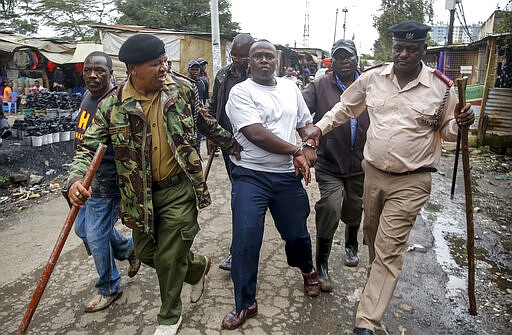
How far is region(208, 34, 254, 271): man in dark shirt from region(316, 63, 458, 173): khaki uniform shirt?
1.34m

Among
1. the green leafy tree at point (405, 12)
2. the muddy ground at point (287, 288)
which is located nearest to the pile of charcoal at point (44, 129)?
the muddy ground at point (287, 288)

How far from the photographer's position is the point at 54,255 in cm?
211

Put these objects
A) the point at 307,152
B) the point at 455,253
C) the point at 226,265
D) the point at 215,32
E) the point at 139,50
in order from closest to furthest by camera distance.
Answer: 1. the point at 139,50
2. the point at 307,152
3. the point at 226,265
4. the point at 455,253
5. the point at 215,32

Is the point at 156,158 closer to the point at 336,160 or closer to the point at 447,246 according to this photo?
the point at 336,160

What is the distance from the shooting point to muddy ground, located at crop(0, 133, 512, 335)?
114 inches

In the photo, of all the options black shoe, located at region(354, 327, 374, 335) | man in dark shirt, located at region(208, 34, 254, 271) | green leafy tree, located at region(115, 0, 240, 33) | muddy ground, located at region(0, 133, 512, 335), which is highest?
green leafy tree, located at region(115, 0, 240, 33)

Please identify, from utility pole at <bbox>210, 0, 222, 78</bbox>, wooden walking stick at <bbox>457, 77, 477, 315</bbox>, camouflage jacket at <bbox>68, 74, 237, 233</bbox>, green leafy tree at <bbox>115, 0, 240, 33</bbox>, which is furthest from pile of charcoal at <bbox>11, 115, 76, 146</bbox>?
green leafy tree at <bbox>115, 0, 240, 33</bbox>

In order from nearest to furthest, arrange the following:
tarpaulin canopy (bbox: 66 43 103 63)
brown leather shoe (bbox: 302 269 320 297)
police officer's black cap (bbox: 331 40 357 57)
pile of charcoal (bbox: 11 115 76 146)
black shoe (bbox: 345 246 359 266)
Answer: brown leather shoe (bbox: 302 269 320 297)
police officer's black cap (bbox: 331 40 357 57)
black shoe (bbox: 345 246 359 266)
pile of charcoal (bbox: 11 115 76 146)
tarpaulin canopy (bbox: 66 43 103 63)

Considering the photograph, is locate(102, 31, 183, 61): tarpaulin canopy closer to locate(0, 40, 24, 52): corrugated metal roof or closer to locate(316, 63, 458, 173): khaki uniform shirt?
locate(0, 40, 24, 52): corrugated metal roof

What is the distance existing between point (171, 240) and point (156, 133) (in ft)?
2.20

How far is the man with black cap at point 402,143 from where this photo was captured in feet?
8.60

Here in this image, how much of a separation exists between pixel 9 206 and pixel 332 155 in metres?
4.73

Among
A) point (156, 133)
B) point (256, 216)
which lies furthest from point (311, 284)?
point (156, 133)

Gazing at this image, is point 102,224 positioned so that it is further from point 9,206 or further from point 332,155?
point 9,206
